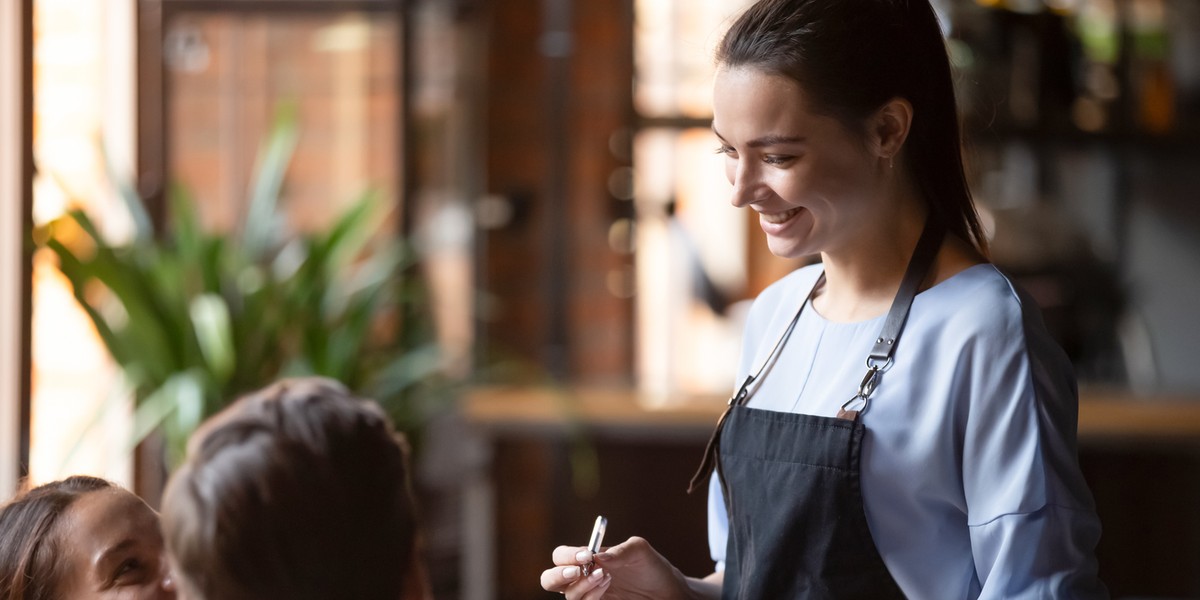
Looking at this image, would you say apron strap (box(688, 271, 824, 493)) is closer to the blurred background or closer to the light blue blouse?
the light blue blouse

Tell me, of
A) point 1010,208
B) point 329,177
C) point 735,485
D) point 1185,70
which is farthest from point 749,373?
point 1185,70

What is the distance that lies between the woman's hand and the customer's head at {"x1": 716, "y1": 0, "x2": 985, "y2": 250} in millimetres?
457

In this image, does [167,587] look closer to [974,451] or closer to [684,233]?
[974,451]

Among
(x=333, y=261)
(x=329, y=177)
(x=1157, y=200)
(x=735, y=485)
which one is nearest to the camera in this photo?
(x=735, y=485)

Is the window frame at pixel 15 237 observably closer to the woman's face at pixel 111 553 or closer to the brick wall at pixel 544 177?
the woman's face at pixel 111 553

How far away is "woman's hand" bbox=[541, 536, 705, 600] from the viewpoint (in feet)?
3.88

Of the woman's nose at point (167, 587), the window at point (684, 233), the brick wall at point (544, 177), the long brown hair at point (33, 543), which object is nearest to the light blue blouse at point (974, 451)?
the woman's nose at point (167, 587)

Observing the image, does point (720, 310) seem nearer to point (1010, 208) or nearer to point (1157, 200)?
point (1010, 208)

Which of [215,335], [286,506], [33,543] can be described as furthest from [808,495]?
[215,335]

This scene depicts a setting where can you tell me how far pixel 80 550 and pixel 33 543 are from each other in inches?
1.9

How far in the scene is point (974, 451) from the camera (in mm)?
1062

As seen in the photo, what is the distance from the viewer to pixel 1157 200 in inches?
167

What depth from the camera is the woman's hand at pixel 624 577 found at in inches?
46.6

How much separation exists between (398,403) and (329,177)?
40.4 inches
